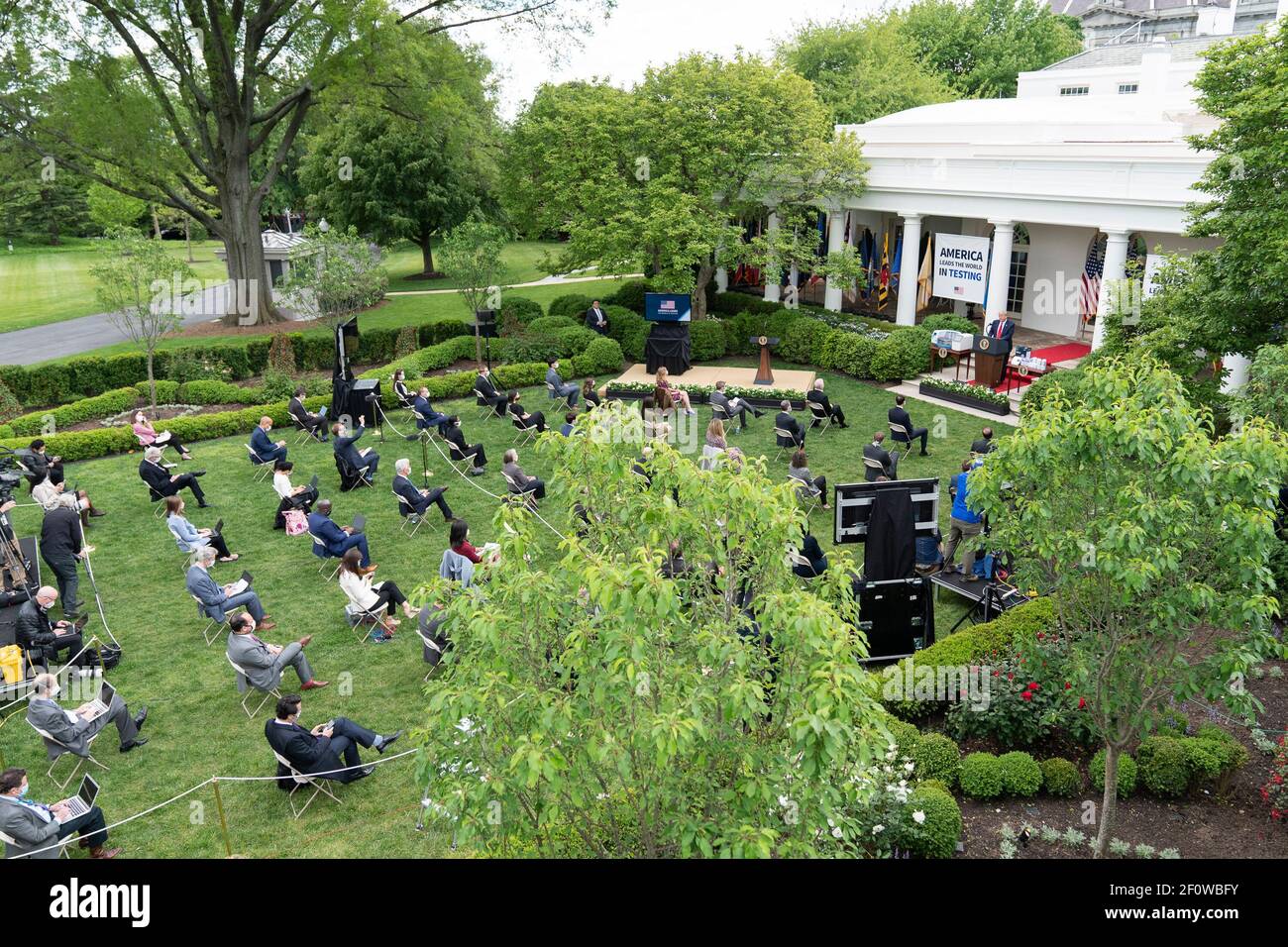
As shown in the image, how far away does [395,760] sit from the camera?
33.7 feet

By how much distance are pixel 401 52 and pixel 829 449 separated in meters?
19.1

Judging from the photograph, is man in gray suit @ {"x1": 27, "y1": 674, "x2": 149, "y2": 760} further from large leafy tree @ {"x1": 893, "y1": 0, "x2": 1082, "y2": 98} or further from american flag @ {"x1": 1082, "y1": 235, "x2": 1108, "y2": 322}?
large leafy tree @ {"x1": 893, "y1": 0, "x2": 1082, "y2": 98}

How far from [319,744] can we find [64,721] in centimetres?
257

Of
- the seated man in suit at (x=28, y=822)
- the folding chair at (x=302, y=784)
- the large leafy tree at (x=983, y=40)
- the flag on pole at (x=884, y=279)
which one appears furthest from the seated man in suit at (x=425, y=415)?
the large leafy tree at (x=983, y=40)

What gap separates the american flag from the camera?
93.6ft

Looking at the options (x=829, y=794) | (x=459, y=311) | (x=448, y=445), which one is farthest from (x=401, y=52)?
(x=829, y=794)

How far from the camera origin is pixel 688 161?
28531 mm

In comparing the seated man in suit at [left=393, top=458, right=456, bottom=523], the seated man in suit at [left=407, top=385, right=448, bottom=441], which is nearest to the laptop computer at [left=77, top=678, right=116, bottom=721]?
the seated man in suit at [left=393, top=458, right=456, bottom=523]

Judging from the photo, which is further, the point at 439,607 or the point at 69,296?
the point at 69,296

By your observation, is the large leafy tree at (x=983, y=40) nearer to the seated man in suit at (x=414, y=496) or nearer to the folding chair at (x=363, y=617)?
the seated man in suit at (x=414, y=496)

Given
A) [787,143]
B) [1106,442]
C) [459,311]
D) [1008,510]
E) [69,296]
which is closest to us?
[1106,442]

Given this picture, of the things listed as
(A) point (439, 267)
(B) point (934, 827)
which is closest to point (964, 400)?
(B) point (934, 827)

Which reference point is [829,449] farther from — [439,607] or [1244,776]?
[439,607]

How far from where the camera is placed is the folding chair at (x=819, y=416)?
20.8 meters
